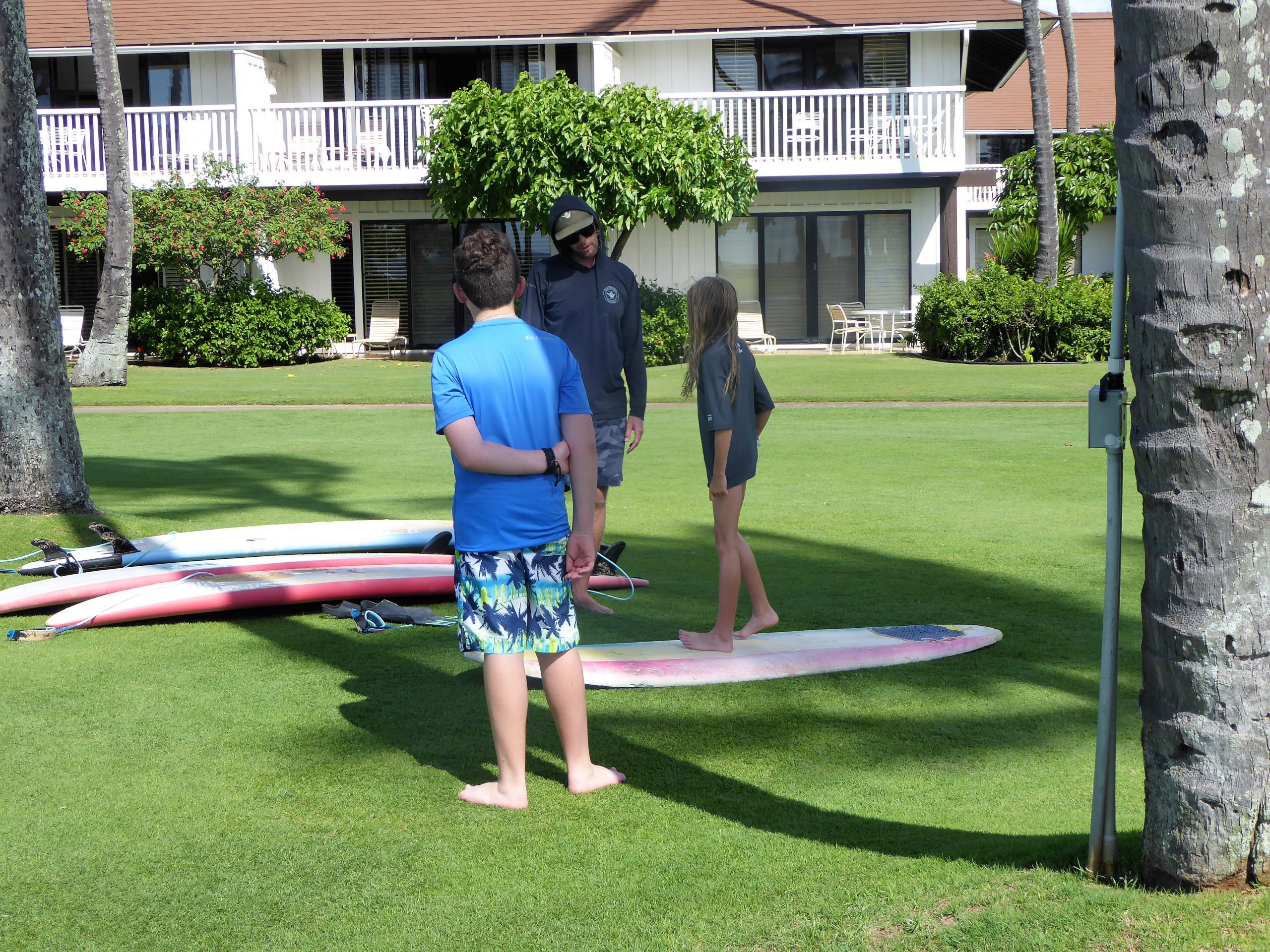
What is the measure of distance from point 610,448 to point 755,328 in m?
Answer: 20.4

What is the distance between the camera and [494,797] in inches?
150

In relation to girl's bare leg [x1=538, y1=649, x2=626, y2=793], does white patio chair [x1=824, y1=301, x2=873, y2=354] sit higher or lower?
higher

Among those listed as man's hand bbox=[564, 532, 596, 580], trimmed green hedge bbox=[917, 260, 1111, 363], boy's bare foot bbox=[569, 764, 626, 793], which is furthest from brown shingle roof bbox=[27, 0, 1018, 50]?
boy's bare foot bbox=[569, 764, 626, 793]

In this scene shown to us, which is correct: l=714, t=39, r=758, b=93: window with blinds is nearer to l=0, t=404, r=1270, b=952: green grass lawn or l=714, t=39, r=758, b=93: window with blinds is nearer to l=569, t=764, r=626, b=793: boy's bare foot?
l=0, t=404, r=1270, b=952: green grass lawn

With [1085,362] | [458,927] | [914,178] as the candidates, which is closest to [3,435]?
[458,927]

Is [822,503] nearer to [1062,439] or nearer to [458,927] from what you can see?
[1062,439]

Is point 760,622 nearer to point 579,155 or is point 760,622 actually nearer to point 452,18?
point 579,155

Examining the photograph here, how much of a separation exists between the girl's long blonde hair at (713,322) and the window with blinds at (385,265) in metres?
23.0

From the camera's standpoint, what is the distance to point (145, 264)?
22.9 metres

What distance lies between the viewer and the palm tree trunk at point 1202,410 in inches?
104

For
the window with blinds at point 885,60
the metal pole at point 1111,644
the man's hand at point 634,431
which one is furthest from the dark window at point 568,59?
the metal pole at point 1111,644

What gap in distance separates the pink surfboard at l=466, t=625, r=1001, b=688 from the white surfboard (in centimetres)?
240

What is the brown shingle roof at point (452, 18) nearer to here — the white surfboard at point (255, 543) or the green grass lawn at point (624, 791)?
the white surfboard at point (255, 543)

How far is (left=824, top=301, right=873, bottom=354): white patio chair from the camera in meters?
26.1
